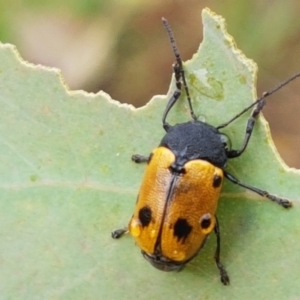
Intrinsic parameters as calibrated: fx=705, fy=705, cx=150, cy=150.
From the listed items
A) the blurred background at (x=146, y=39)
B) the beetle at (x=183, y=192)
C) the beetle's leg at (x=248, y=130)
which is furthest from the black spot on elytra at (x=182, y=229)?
the blurred background at (x=146, y=39)

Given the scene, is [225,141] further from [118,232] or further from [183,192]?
[118,232]

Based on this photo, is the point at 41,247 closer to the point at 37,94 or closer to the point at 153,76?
Answer: the point at 37,94


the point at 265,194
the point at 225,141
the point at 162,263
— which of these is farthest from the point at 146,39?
the point at 162,263

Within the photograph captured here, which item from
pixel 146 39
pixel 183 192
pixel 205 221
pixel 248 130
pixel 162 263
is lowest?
pixel 162 263

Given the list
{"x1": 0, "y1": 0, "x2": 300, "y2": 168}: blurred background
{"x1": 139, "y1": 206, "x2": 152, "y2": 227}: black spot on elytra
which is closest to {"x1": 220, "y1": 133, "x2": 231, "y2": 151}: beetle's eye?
{"x1": 139, "y1": 206, "x2": 152, "y2": 227}: black spot on elytra

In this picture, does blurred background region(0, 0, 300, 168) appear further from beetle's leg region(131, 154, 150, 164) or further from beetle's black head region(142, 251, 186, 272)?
beetle's black head region(142, 251, 186, 272)

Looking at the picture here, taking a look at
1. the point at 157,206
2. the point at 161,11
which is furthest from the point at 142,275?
the point at 161,11

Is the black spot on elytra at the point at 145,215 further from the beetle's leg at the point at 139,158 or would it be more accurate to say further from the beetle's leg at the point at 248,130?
the beetle's leg at the point at 248,130
